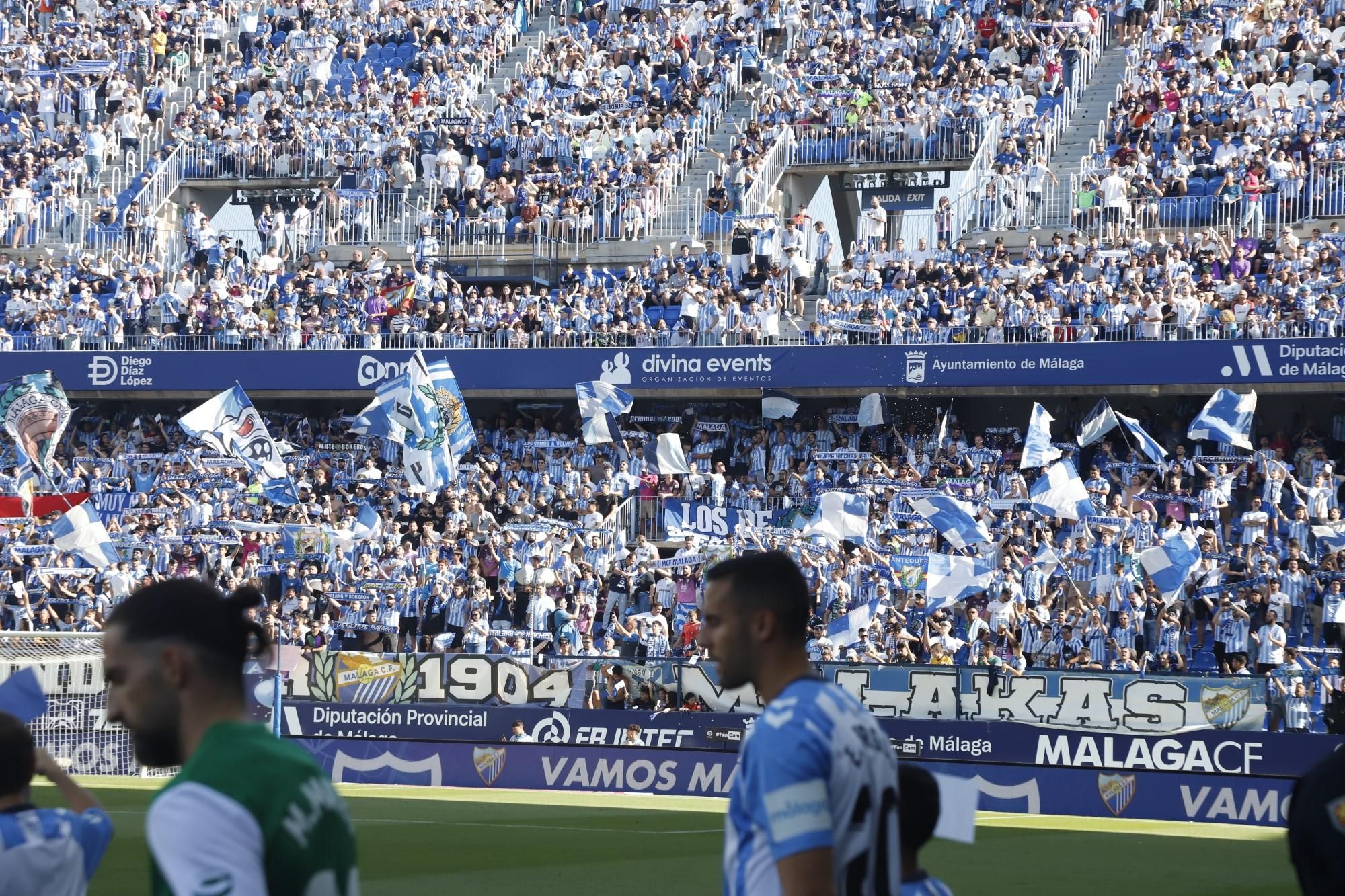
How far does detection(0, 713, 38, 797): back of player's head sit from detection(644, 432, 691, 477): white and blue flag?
23.3 m

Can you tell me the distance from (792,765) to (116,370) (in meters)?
31.4

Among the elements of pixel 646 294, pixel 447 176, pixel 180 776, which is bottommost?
pixel 180 776

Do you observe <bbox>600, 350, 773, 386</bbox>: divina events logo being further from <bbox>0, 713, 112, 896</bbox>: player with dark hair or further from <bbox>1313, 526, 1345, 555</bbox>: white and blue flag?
<bbox>0, 713, 112, 896</bbox>: player with dark hair

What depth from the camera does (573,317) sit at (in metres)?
31.5

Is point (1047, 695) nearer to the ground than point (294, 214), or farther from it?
nearer to the ground

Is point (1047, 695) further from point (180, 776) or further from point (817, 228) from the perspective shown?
point (180, 776)

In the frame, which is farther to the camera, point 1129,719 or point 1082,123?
point 1082,123

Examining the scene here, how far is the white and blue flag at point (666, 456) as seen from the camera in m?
28.2

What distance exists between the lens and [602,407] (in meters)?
28.6

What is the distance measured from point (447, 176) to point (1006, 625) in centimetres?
1742

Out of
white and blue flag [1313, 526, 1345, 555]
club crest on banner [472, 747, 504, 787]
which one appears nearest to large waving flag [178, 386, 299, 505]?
club crest on banner [472, 747, 504, 787]

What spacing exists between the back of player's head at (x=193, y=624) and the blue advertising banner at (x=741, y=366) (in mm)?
25041

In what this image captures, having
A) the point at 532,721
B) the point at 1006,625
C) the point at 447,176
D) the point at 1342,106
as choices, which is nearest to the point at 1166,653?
the point at 1006,625

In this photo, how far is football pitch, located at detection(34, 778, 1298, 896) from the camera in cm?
1427
